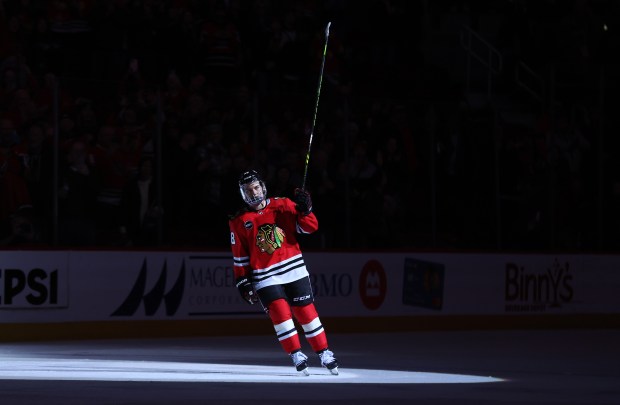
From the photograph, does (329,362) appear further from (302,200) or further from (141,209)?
(141,209)

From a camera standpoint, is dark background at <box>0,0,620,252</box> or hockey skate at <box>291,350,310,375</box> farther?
dark background at <box>0,0,620,252</box>

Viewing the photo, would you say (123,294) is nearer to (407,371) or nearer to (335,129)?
(335,129)

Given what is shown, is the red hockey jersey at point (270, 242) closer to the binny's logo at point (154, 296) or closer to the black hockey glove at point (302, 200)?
the black hockey glove at point (302, 200)

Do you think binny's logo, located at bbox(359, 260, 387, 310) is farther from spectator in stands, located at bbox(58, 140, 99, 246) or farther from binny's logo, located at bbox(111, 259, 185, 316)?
spectator in stands, located at bbox(58, 140, 99, 246)

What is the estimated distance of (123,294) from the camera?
17.2 metres

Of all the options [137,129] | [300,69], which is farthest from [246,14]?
[137,129]

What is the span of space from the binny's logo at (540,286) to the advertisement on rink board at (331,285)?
15 mm

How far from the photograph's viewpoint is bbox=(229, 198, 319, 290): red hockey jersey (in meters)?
12.1

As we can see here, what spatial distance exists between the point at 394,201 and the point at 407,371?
704 cm

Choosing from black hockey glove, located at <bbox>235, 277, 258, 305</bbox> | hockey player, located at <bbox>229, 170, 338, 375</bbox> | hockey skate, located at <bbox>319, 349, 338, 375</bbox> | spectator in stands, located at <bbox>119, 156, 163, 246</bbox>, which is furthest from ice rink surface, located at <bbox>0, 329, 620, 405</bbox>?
spectator in stands, located at <bbox>119, 156, 163, 246</bbox>

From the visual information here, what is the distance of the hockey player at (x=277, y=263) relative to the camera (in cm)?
1209

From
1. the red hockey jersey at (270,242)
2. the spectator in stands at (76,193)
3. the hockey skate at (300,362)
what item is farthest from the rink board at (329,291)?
the hockey skate at (300,362)

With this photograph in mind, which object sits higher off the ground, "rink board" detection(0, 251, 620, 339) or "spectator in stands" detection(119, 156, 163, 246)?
"spectator in stands" detection(119, 156, 163, 246)

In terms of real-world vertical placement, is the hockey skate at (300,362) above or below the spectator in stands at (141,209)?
below
